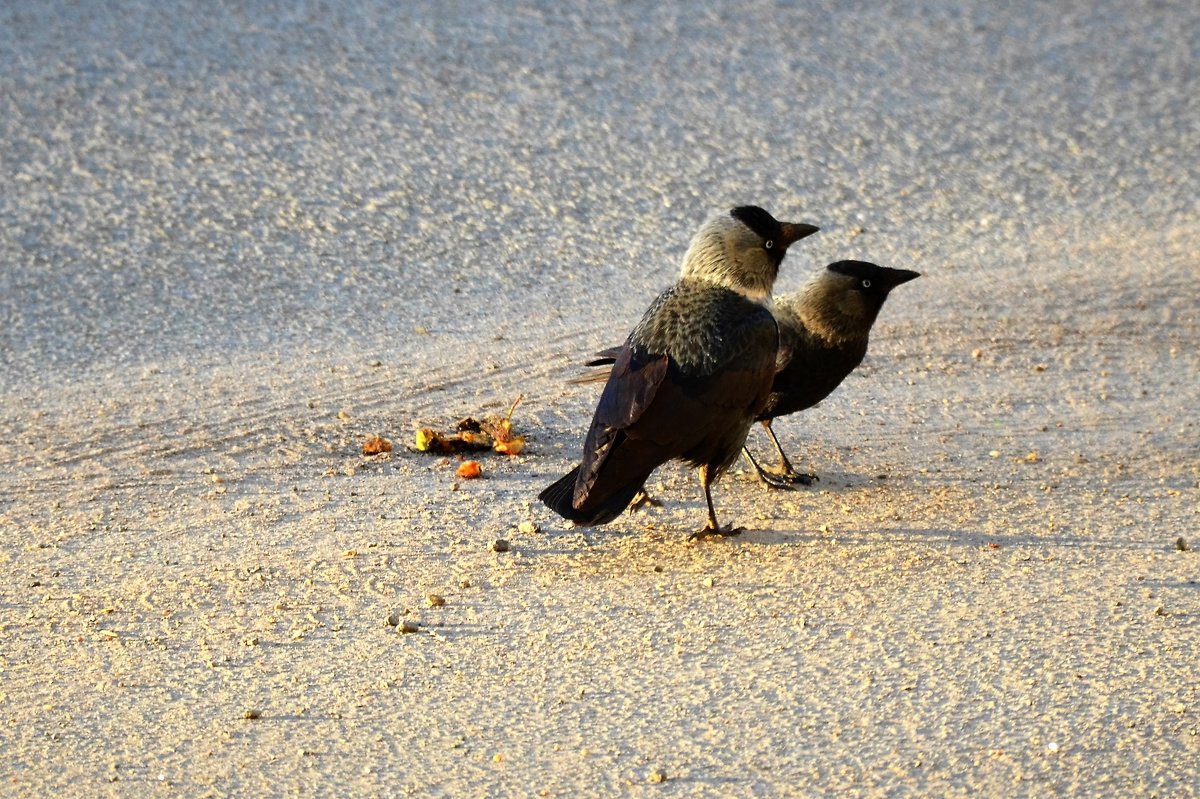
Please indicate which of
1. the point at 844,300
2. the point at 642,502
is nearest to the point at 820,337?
the point at 844,300

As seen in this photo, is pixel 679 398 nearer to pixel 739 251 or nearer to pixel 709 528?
pixel 709 528

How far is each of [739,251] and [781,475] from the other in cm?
87

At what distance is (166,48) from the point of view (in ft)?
32.4

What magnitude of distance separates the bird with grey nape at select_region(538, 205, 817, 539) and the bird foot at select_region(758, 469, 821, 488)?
0.42 m

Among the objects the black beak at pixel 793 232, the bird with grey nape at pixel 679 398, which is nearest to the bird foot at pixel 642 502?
the bird with grey nape at pixel 679 398

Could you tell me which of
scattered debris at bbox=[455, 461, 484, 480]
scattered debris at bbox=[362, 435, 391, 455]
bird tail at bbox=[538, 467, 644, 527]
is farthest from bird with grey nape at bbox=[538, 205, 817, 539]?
scattered debris at bbox=[362, 435, 391, 455]

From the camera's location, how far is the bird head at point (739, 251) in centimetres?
582

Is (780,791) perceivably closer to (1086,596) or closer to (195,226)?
(1086,596)

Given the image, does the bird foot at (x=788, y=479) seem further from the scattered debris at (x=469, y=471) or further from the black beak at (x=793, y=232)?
the scattered debris at (x=469, y=471)

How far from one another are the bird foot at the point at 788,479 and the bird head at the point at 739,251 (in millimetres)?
670

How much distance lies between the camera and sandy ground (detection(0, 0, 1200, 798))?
164 inches

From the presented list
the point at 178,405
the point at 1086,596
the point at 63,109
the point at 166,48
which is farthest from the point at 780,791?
the point at 166,48

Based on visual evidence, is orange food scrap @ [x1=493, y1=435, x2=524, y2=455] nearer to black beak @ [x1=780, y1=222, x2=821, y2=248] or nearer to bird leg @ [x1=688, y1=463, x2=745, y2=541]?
bird leg @ [x1=688, y1=463, x2=745, y2=541]

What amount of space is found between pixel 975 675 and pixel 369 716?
166 centimetres
